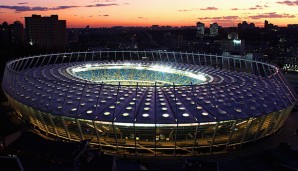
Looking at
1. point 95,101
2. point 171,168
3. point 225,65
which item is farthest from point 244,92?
point 225,65

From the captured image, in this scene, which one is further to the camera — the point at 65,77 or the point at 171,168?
the point at 65,77

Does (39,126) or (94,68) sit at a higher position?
(94,68)

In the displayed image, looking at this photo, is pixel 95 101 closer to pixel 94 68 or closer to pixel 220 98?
pixel 220 98

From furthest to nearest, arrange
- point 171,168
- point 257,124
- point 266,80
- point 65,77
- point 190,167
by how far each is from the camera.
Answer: point 65,77
point 266,80
point 257,124
point 171,168
point 190,167

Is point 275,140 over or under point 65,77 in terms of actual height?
under

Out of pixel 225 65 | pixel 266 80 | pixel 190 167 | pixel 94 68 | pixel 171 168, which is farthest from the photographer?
pixel 225 65

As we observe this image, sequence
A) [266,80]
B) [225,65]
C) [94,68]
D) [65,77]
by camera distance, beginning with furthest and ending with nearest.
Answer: [225,65]
[94,68]
[65,77]
[266,80]

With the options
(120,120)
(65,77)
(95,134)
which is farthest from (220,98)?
(65,77)

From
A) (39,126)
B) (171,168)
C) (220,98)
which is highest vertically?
(220,98)

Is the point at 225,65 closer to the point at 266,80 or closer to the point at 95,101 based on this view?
the point at 266,80
